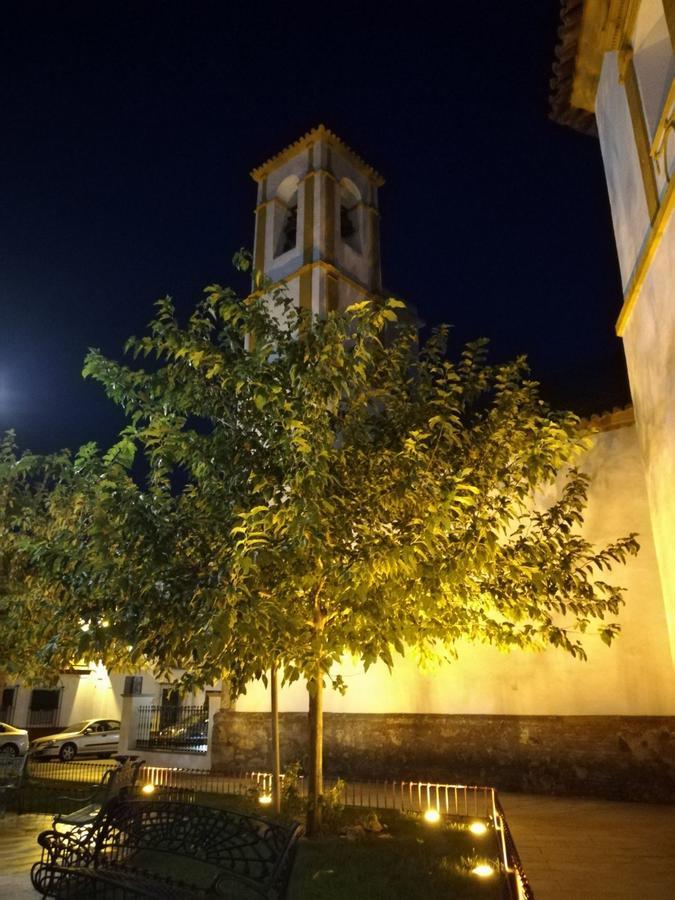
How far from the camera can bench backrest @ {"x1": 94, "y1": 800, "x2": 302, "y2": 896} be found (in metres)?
4.57

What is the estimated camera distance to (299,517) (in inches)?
254

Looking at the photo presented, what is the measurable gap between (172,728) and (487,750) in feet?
26.2

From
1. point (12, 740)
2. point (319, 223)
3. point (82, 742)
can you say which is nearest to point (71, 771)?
point (12, 740)

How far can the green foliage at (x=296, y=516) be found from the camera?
661 centimetres

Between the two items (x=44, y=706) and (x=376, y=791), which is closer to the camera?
(x=376, y=791)

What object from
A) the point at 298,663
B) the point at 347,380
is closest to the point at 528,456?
the point at 347,380

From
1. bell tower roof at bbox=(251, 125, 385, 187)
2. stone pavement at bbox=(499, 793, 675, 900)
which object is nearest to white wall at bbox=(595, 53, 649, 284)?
stone pavement at bbox=(499, 793, 675, 900)

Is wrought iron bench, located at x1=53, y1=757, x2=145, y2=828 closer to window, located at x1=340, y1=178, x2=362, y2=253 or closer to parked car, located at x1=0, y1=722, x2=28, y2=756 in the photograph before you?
parked car, located at x1=0, y1=722, x2=28, y2=756

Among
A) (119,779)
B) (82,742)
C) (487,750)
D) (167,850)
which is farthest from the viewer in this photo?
(82,742)

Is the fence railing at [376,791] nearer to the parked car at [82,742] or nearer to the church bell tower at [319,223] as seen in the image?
the parked car at [82,742]

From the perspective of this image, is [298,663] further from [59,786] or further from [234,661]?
[59,786]

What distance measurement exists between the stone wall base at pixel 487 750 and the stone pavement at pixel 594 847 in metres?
0.38

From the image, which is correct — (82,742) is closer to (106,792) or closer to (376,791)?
(376,791)

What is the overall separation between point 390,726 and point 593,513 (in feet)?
17.7
